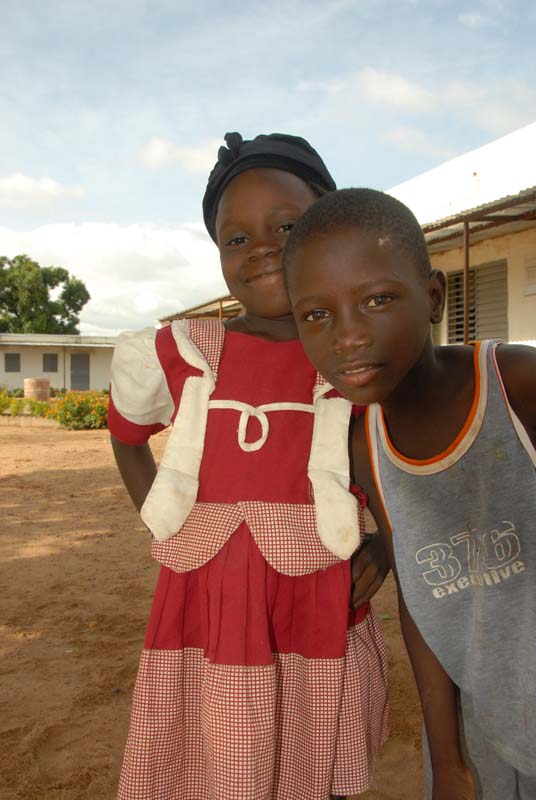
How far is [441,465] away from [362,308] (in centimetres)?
32

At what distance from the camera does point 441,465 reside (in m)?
1.15

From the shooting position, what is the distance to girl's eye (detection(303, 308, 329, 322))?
111 cm

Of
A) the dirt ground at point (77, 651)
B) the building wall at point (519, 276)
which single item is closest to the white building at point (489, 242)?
the building wall at point (519, 276)

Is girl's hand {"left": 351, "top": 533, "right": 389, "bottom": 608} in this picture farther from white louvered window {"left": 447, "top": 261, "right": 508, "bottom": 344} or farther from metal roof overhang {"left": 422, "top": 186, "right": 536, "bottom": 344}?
white louvered window {"left": 447, "top": 261, "right": 508, "bottom": 344}

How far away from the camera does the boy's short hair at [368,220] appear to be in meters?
1.09

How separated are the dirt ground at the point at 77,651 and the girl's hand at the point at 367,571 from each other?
1.16 metres

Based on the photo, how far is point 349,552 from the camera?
123 cm

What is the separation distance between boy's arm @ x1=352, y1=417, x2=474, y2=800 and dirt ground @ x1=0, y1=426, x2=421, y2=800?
3.42 ft

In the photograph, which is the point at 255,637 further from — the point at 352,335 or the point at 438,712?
the point at 352,335

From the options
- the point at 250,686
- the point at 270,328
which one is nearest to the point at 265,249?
the point at 270,328

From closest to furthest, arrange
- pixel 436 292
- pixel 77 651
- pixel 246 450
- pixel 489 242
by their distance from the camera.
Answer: pixel 436 292, pixel 246 450, pixel 77 651, pixel 489 242

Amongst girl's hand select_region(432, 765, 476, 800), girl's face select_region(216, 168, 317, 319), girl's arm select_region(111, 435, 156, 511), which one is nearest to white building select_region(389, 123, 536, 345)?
girl's face select_region(216, 168, 317, 319)

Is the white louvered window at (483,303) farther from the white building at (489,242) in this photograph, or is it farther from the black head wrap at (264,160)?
the black head wrap at (264,160)

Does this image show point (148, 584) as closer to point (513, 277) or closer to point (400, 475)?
point (400, 475)
